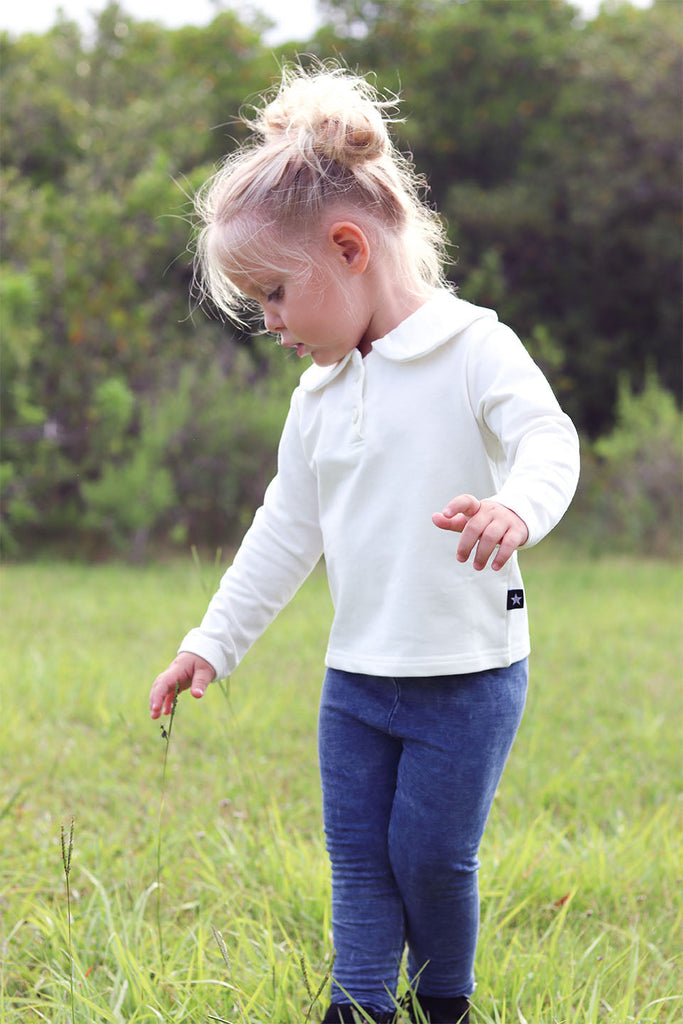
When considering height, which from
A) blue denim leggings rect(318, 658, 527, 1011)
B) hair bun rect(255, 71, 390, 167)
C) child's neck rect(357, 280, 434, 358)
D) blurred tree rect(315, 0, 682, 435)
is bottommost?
blue denim leggings rect(318, 658, 527, 1011)

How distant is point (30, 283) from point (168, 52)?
567 centimetres

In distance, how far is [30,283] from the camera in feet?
22.4

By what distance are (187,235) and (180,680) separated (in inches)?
276

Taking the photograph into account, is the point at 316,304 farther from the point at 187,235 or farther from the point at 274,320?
the point at 187,235

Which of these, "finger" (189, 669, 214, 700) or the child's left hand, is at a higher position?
the child's left hand

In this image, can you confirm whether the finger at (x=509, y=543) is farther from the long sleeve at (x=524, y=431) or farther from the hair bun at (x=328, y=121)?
the hair bun at (x=328, y=121)

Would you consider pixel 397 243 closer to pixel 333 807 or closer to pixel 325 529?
pixel 325 529

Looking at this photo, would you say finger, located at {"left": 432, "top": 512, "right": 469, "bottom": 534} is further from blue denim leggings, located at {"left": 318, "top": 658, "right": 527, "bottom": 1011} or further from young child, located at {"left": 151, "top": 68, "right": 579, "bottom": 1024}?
blue denim leggings, located at {"left": 318, "top": 658, "right": 527, "bottom": 1011}

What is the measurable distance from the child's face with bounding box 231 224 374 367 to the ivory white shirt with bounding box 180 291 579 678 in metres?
0.05

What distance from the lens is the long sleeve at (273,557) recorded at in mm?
1858

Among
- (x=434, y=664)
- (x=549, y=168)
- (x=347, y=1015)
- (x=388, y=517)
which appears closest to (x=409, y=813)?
(x=434, y=664)

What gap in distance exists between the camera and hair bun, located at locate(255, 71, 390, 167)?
5.53 ft

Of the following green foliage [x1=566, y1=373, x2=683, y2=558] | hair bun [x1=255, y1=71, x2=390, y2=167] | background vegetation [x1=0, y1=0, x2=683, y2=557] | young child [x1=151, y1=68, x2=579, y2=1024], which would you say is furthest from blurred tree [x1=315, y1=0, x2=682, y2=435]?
young child [x1=151, y1=68, x2=579, y2=1024]

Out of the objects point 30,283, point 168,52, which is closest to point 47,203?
point 30,283
